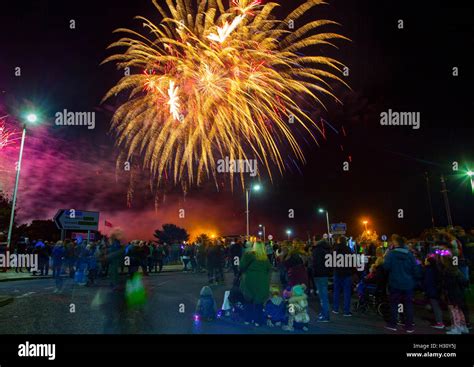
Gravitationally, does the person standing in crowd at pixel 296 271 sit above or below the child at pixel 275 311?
above

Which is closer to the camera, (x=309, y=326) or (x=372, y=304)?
(x=309, y=326)

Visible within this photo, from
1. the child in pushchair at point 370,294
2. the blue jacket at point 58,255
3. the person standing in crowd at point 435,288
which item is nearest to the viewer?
the person standing in crowd at point 435,288

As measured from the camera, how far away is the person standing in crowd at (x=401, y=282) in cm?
793

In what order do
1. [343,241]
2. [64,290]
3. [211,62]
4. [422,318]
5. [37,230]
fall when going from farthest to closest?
1. [37,230]
2. [211,62]
3. [64,290]
4. [343,241]
5. [422,318]

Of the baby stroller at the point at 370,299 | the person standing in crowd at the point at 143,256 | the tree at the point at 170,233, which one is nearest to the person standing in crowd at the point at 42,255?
the person standing in crowd at the point at 143,256

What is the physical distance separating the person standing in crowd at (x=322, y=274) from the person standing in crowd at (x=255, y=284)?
1594 millimetres

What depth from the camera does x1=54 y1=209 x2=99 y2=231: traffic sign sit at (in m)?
24.7

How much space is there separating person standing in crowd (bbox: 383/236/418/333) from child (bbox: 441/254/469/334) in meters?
0.67

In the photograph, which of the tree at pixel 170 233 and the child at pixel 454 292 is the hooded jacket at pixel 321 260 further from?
the tree at pixel 170 233

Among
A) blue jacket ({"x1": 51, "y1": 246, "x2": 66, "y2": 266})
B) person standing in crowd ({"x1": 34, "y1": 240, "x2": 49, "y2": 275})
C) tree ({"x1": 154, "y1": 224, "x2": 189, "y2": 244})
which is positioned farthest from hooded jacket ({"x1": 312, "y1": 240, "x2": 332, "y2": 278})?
tree ({"x1": 154, "y1": 224, "x2": 189, "y2": 244})
